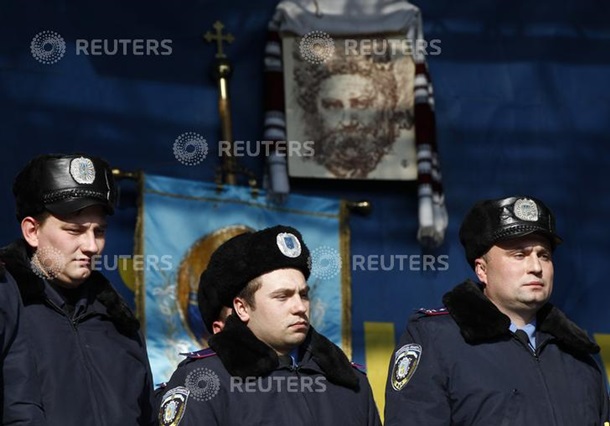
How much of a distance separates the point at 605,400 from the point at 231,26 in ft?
11.3

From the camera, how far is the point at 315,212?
25.4 ft

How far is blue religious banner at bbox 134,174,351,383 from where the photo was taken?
24.0ft

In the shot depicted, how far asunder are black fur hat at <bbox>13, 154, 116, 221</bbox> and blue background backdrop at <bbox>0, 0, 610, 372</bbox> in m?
2.43

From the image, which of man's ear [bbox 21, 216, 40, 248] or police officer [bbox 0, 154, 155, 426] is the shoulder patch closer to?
police officer [bbox 0, 154, 155, 426]

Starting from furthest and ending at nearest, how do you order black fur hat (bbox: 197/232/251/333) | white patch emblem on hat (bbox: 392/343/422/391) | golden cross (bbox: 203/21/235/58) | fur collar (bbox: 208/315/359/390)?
1. golden cross (bbox: 203/21/235/58)
2. black fur hat (bbox: 197/232/251/333)
3. white patch emblem on hat (bbox: 392/343/422/391)
4. fur collar (bbox: 208/315/359/390)

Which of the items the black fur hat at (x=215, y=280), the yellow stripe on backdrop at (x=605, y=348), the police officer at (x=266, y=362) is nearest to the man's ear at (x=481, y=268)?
the police officer at (x=266, y=362)

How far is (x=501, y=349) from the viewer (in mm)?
5094

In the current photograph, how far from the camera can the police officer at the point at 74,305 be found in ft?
15.1

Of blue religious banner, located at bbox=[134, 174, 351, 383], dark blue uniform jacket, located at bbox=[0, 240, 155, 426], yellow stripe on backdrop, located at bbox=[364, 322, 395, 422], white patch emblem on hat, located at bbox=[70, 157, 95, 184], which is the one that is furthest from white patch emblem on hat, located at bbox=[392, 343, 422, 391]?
yellow stripe on backdrop, located at bbox=[364, 322, 395, 422]

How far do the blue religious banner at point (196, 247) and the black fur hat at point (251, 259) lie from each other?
83.3 inches

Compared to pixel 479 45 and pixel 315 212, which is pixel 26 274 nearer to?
pixel 315 212

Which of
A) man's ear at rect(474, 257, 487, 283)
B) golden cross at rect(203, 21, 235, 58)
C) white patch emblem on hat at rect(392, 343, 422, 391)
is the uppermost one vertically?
golden cross at rect(203, 21, 235, 58)

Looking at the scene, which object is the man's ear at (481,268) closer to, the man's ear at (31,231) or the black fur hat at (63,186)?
the black fur hat at (63,186)

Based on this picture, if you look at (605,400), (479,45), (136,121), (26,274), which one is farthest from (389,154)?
(26,274)
